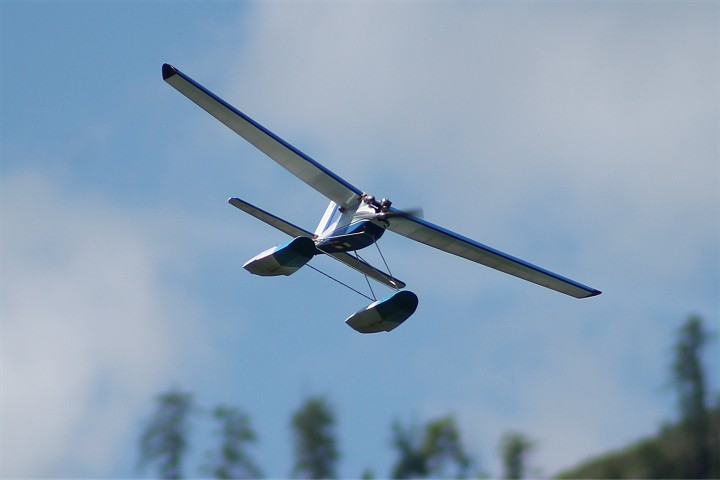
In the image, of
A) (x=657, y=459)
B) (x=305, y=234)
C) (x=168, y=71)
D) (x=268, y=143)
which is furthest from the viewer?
(x=657, y=459)

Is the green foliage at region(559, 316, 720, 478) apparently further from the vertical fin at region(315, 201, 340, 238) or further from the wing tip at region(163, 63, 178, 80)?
the wing tip at region(163, 63, 178, 80)

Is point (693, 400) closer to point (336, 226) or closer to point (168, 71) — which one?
point (336, 226)

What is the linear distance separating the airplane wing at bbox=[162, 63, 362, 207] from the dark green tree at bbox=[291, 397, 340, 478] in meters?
7.41

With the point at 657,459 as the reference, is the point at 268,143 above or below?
above

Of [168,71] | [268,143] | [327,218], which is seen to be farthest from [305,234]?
[168,71]

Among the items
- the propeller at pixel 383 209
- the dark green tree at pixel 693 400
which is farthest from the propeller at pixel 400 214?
the dark green tree at pixel 693 400

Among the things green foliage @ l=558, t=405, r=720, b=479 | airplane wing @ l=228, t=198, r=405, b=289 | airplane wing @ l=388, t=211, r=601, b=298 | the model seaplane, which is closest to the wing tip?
the model seaplane

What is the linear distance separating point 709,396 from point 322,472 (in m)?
9.32

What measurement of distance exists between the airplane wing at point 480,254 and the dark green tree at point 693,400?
466cm

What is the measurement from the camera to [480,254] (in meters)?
23.8

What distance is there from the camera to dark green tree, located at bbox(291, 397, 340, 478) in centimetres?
2753

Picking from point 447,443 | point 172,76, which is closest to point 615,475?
point 447,443

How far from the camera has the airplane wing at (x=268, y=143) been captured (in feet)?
68.9

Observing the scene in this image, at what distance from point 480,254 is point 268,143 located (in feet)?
16.9
